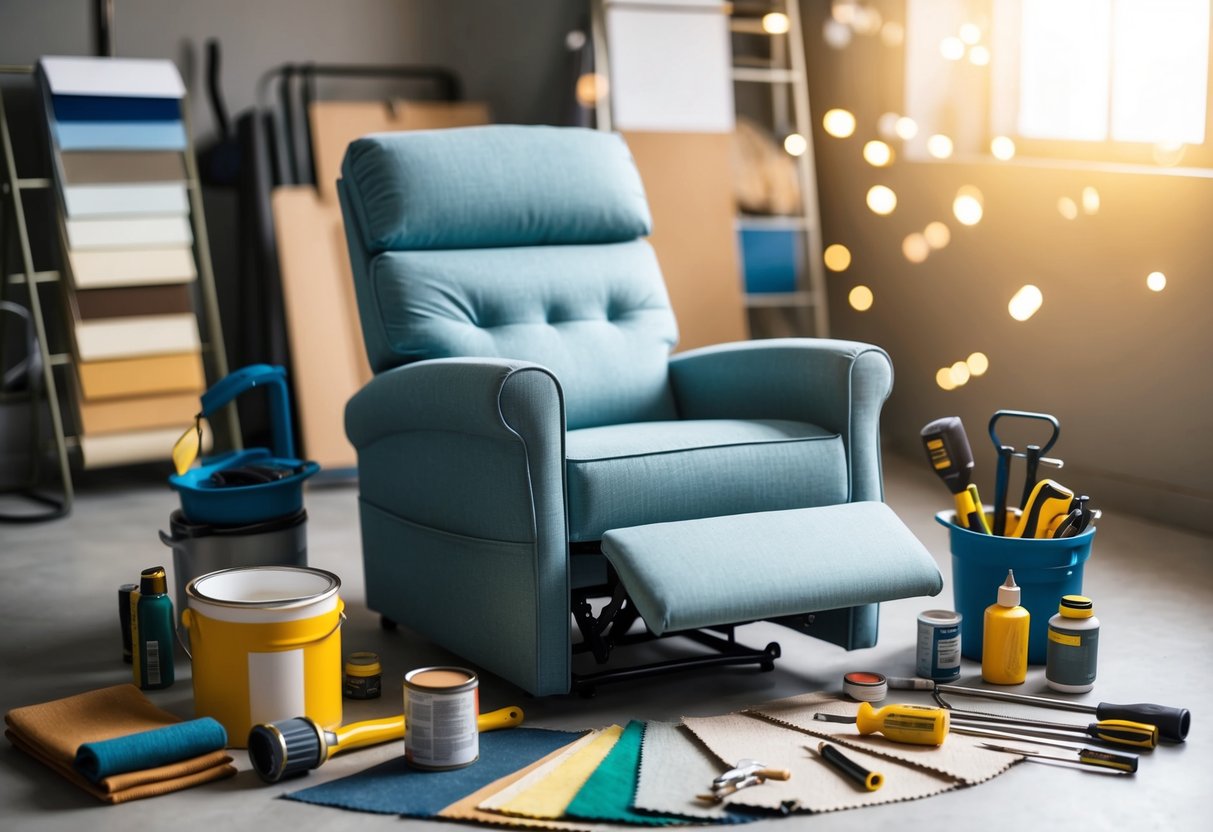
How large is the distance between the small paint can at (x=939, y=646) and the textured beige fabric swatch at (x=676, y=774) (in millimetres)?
486

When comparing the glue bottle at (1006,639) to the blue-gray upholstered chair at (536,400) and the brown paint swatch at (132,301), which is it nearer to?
the blue-gray upholstered chair at (536,400)

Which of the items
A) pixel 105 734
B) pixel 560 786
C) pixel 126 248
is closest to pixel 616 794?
pixel 560 786

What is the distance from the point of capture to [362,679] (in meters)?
2.36

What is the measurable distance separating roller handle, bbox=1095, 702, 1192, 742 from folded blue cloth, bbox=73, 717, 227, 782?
54.1 inches

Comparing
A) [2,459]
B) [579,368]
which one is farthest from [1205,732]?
[2,459]

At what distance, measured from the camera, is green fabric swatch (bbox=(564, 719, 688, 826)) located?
1881 mm

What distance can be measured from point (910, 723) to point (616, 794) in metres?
0.47

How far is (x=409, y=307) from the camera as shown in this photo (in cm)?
258

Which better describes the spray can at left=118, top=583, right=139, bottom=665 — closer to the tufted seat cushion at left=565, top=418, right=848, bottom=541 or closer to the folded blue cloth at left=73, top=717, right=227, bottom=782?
the folded blue cloth at left=73, top=717, right=227, bottom=782

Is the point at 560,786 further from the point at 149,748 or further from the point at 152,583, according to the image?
the point at 152,583

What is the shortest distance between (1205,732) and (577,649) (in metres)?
1.04

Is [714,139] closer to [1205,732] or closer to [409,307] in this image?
[409,307]

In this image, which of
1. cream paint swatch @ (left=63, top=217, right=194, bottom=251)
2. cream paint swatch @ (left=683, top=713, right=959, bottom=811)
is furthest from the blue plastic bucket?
cream paint swatch @ (left=63, top=217, right=194, bottom=251)

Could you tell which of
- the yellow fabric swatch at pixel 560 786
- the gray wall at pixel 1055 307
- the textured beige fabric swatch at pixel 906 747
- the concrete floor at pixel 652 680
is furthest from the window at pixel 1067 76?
the yellow fabric swatch at pixel 560 786
